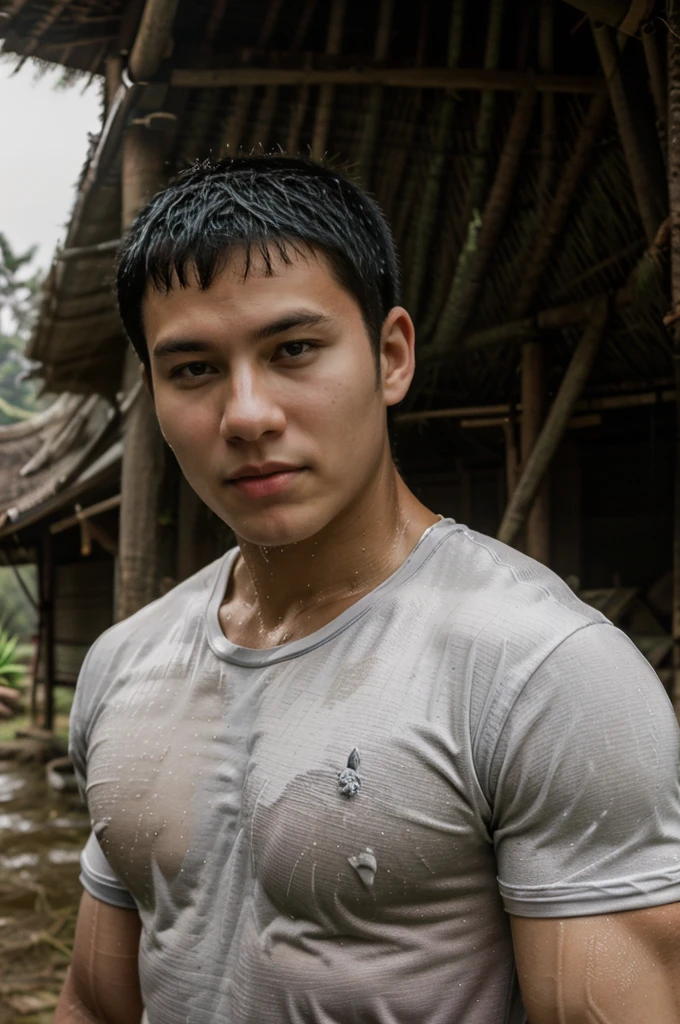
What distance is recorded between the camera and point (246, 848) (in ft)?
3.79

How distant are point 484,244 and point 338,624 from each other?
8.76 feet

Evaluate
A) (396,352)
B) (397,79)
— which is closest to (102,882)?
(396,352)

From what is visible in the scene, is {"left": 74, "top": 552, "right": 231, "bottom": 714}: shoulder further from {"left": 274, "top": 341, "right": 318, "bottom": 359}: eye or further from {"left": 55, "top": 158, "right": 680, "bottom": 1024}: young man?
{"left": 274, "top": 341, "right": 318, "bottom": 359}: eye

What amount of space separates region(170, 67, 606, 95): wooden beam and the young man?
2.01 meters

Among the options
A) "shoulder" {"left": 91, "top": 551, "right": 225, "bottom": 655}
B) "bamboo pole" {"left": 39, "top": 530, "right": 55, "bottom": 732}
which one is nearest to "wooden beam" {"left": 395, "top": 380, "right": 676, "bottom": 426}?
"shoulder" {"left": 91, "top": 551, "right": 225, "bottom": 655}

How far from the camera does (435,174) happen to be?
3500mm

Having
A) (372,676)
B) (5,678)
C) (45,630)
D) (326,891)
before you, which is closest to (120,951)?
(326,891)

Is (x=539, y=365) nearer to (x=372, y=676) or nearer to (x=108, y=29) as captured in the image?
(x=108, y=29)

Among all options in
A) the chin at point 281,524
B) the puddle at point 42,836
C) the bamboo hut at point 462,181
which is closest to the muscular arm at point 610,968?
the chin at point 281,524

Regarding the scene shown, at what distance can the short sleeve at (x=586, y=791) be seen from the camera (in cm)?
94

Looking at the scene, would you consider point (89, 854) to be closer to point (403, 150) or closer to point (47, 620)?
point (403, 150)

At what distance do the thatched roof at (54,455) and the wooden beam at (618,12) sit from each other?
485 cm

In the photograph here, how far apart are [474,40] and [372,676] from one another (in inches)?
111

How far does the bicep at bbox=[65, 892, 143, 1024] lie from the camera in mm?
1422
